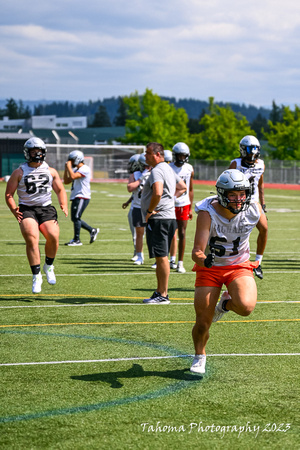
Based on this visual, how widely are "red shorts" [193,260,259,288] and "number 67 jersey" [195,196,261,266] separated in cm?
5

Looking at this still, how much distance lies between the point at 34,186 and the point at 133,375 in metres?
4.46

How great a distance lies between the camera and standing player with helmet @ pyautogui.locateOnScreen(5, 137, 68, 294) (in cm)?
980

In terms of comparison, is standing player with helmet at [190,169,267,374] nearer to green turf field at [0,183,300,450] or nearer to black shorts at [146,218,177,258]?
green turf field at [0,183,300,450]

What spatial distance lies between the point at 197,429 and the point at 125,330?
3089 millimetres

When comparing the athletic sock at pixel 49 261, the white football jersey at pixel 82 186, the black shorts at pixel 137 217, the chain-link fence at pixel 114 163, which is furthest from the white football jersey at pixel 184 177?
the chain-link fence at pixel 114 163

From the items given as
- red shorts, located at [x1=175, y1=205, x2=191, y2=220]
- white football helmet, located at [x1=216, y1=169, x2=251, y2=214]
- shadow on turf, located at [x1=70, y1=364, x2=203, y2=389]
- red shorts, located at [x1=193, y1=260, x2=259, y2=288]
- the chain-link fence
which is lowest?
the chain-link fence

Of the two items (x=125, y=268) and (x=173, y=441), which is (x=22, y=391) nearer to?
(x=173, y=441)

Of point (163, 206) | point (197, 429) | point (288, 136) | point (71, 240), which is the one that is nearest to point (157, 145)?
point (163, 206)

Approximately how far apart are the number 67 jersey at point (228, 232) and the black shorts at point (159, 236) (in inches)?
121

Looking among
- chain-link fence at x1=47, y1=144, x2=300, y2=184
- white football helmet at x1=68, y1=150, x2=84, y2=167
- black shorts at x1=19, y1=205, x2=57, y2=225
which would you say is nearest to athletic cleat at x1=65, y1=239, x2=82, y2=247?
white football helmet at x1=68, y1=150, x2=84, y2=167

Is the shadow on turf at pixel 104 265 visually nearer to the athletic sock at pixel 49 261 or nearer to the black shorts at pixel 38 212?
the athletic sock at pixel 49 261

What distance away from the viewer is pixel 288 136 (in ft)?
219

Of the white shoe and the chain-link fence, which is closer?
the white shoe

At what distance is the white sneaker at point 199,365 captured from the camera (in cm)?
611
